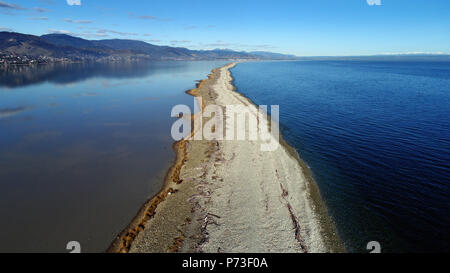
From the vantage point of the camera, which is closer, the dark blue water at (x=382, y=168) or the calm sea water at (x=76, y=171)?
the dark blue water at (x=382, y=168)

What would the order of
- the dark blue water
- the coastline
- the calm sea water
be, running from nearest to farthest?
the coastline, the dark blue water, the calm sea water

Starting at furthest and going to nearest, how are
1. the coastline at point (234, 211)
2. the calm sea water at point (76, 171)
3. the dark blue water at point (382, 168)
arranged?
the calm sea water at point (76, 171) → the dark blue water at point (382, 168) → the coastline at point (234, 211)

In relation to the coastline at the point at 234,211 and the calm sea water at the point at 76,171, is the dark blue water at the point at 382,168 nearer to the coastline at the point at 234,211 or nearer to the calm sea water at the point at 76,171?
the coastline at the point at 234,211

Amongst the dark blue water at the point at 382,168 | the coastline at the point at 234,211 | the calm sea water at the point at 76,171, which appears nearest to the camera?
the coastline at the point at 234,211

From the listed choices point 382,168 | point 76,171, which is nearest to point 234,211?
point 382,168

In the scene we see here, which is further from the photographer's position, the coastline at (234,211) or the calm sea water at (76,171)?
the calm sea water at (76,171)

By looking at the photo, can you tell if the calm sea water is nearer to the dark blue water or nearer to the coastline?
the coastline

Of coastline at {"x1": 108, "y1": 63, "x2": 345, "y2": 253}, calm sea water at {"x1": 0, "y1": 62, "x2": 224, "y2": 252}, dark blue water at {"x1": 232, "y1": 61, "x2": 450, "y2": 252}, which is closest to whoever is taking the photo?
coastline at {"x1": 108, "y1": 63, "x2": 345, "y2": 253}

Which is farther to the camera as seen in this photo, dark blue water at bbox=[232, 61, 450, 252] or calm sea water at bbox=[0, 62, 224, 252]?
calm sea water at bbox=[0, 62, 224, 252]

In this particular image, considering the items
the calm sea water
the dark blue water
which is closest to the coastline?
the dark blue water

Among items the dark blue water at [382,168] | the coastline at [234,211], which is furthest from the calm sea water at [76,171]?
the dark blue water at [382,168]
